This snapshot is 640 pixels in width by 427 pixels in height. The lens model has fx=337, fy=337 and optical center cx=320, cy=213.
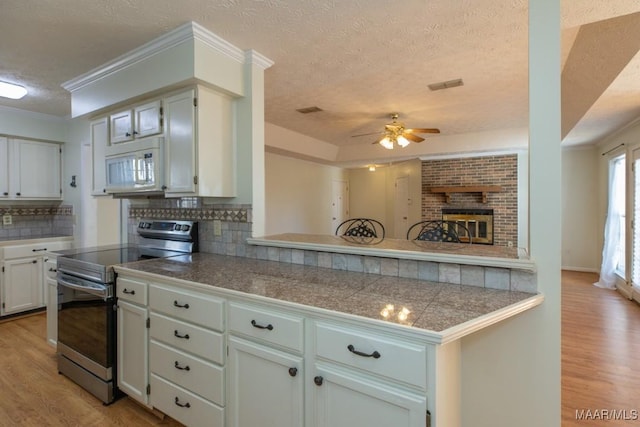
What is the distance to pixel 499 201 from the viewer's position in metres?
6.25

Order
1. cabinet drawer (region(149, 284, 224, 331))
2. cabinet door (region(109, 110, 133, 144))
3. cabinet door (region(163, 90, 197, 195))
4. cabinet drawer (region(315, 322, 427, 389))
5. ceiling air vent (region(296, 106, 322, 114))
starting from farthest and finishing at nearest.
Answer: ceiling air vent (region(296, 106, 322, 114)) → cabinet door (region(109, 110, 133, 144)) → cabinet door (region(163, 90, 197, 195)) → cabinet drawer (region(149, 284, 224, 331)) → cabinet drawer (region(315, 322, 427, 389))

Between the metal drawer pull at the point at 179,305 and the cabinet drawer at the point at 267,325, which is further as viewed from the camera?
the metal drawer pull at the point at 179,305

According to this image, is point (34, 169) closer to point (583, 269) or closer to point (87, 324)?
point (87, 324)

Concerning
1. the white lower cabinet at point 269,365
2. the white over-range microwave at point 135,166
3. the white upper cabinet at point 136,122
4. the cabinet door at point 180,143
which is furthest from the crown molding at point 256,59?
the white lower cabinet at point 269,365

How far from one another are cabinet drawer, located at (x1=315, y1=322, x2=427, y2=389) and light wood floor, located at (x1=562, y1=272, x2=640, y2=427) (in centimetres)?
164

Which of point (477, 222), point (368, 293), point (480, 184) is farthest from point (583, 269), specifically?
point (368, 293)

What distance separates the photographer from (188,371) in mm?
1837

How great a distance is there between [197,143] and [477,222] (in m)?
5.62

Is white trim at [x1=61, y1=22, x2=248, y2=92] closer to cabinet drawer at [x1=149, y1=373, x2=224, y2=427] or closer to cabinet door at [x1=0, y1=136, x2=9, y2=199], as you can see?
cabinet door at [x1=0, y1=136, x2=9, y2=199]

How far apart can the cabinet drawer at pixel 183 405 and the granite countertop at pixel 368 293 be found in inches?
24.6

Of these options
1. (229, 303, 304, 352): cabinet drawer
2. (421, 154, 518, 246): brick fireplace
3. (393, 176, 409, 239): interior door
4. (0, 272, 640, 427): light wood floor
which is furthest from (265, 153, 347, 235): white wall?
(229, 303, 304, 352): cabinet drawer

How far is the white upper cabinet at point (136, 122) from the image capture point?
102 inches

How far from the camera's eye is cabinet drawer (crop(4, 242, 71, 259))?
3.73m

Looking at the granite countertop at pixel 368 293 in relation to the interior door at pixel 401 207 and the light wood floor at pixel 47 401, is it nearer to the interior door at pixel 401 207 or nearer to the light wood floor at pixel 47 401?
the light wood floor at pixel 47 401
